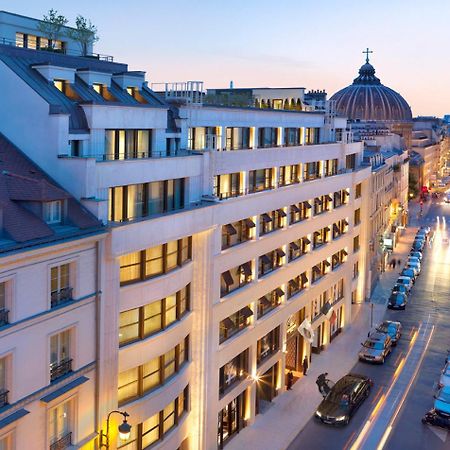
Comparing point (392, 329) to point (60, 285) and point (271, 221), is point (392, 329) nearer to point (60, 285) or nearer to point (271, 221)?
point (271, 221)

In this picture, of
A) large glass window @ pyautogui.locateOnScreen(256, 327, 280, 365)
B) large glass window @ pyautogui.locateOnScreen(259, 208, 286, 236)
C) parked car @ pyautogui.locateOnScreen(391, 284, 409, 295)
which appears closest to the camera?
large glass window @ pyautogui.locateOnScreen(259, 208, 286, 236)

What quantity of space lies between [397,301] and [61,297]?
177 feet

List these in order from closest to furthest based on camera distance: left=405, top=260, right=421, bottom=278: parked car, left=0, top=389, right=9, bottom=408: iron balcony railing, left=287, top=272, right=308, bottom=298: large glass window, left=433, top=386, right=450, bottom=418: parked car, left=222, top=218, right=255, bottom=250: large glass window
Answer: left=0, top=389, right=9, bottom=408: iron balcony railing < left=222, top=218, right=255, bottom=250: large glass window < left=433, top=386, right=450, bottom=418: parked car < left=287, top=272, right=308, bottom=298: large glass window < left=405, top=260, right=421, bottom=278: parked car

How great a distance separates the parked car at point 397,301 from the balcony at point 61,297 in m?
53.0

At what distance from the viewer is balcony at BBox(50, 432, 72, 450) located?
26688mm

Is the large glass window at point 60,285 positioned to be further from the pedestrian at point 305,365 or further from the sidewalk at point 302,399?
the pedestrian at point 305,365

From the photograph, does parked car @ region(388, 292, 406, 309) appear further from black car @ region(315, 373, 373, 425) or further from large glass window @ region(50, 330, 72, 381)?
large glass window @ region(50, 330, 72, 381)

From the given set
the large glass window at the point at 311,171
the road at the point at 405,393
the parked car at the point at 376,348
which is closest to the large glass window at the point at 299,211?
the large glass window at the point at 311,171

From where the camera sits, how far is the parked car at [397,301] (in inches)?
2916

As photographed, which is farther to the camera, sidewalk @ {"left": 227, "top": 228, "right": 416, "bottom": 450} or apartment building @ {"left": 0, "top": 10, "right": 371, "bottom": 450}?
sidewalk @ {"left": 227, "top": 228, "right": 416, "bottom": 450}

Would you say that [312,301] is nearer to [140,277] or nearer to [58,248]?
[140,277]

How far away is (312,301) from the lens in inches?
2201

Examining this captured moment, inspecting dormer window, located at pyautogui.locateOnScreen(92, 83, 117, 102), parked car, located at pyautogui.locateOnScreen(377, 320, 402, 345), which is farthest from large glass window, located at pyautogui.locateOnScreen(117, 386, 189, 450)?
parked car, located at pyautogui.locateOnScreen(377, 320, 402, 345)

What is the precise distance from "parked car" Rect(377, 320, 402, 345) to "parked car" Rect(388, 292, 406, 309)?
8.98 meters
